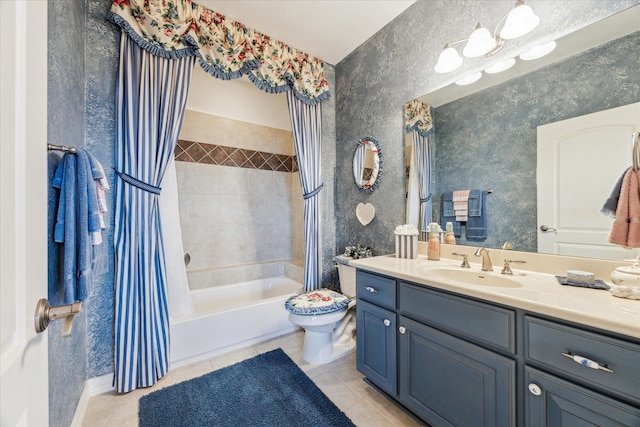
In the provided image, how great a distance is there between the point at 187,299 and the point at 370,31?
267cm

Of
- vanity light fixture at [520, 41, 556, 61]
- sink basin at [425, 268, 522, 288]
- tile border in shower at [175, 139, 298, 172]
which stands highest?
vanity light fixture at [520, 41, 556, 61]

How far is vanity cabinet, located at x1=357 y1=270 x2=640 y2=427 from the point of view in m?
0.78

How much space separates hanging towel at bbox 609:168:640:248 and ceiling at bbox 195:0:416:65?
1.74 m

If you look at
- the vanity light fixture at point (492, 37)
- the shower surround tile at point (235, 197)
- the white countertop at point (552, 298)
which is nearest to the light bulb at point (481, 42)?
the vanity light fixture at point (492, 37)

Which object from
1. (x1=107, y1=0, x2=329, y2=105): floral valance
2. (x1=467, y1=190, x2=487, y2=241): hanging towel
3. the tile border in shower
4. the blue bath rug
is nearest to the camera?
the blue bath rug

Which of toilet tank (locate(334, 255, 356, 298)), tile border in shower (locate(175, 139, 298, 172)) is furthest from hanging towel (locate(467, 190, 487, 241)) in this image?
tile border in shower (locate(175, 139, 298, 172))

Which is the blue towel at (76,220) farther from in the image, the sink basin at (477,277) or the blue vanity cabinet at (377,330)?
the sink basin at (477,277)

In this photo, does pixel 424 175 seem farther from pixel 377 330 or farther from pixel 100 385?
pixel 100 385

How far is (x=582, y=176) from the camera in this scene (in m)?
1.20

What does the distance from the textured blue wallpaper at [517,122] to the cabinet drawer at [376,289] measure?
0.62 metres

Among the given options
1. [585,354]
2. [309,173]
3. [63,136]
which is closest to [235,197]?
[309,173]

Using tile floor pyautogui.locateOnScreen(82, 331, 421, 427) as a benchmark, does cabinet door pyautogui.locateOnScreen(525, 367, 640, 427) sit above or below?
above
